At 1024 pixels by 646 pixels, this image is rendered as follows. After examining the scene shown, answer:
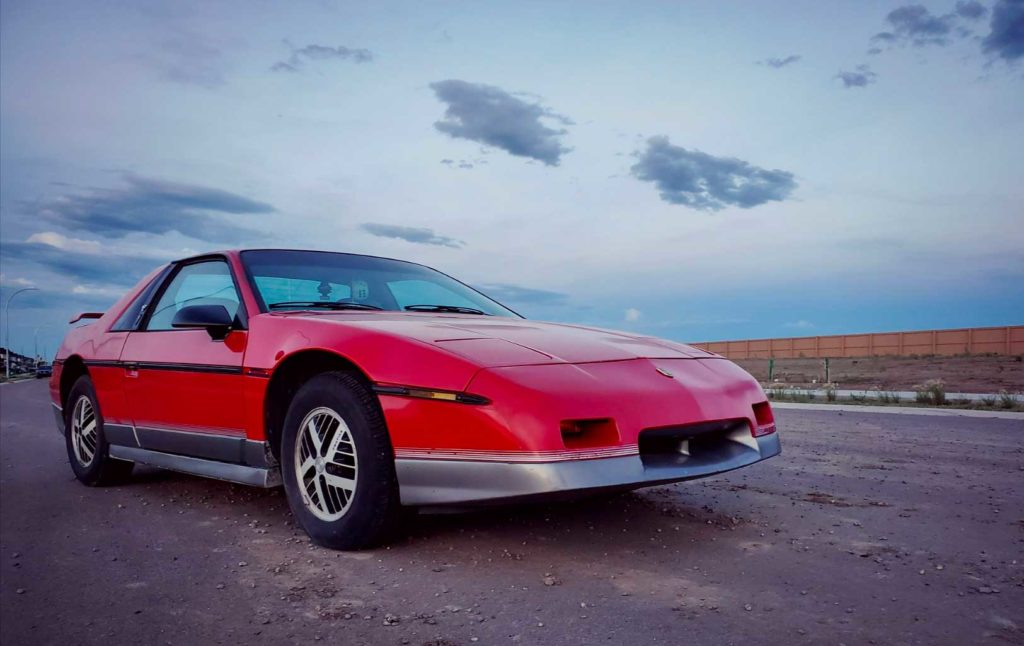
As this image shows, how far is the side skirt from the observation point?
360 centimetres

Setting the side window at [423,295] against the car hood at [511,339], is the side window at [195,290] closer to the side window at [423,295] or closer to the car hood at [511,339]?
the car hood at [511,339]

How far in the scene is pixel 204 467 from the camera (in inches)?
156

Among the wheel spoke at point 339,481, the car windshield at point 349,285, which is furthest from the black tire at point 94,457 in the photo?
the wheel spoke at point 339,481

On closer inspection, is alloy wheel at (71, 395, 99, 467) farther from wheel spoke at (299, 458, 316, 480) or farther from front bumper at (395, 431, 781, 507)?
front bumper at (395, 431, 781, 507)

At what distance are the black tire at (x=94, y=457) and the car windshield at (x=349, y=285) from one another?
5.82 feet

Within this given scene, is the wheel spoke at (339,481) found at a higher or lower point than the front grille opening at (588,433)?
lower

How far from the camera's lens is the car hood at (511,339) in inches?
121

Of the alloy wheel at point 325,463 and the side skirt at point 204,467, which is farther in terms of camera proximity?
the side skirt at point 204,467

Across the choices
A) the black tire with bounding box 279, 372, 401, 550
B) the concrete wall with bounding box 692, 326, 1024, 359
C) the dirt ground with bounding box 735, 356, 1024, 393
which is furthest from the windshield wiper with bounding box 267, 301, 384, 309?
the concrete wall with bounding box 692, 326, 1024, 359

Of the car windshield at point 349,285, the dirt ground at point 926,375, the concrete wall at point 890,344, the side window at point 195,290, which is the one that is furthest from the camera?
the concrete wall at point 890,344

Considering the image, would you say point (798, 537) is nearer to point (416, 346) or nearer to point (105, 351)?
point (416, 346)

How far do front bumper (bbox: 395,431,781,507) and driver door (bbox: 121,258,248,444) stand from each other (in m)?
1.22

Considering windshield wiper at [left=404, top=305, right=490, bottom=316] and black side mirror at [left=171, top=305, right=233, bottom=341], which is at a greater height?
windshield wiper at [left=404, top=305, right=490, bottom=316]

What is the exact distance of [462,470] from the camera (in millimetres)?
2844
